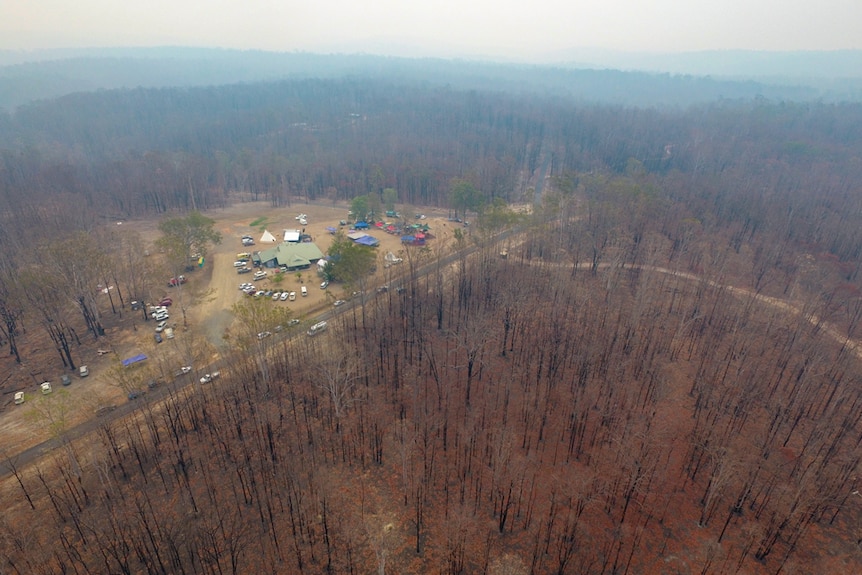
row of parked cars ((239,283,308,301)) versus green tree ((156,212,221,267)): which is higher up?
green tree ((156,212,221,267))

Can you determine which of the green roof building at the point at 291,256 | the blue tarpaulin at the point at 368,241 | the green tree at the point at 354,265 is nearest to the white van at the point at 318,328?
the green tree at the point at 354,265

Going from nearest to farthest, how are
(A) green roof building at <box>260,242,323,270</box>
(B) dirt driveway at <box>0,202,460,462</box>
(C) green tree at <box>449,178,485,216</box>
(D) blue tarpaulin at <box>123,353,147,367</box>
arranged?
(B) dirt driveway at <box>0,202,460,462</box>
(D) blue tarpaulin at <box>123,353,147,367</box>
(A) green roof building at <box>260,242,323,270</box>
(C) green tree at <box>449,178,485,216</box>

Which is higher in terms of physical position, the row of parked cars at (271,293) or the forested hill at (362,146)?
the forested hill at (362,146)

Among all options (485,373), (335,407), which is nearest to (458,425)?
(485,373)

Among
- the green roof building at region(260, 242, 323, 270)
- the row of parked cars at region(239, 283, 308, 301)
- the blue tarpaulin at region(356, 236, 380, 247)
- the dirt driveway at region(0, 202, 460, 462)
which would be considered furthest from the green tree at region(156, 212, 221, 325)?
the blue tarpaulin at region(356, 236, 380, 247)

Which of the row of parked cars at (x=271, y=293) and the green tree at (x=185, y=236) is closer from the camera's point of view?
the row of parked cars at (x=271, y=293)

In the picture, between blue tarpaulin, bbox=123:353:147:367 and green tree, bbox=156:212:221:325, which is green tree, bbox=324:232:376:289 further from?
green tree, bbox=156:212:221:325

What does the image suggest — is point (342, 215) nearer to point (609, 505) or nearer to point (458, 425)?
point (458, 425)

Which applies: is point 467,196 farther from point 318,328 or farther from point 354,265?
point 318,328

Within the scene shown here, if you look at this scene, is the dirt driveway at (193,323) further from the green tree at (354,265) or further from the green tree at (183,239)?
the green tree at (354,265)
